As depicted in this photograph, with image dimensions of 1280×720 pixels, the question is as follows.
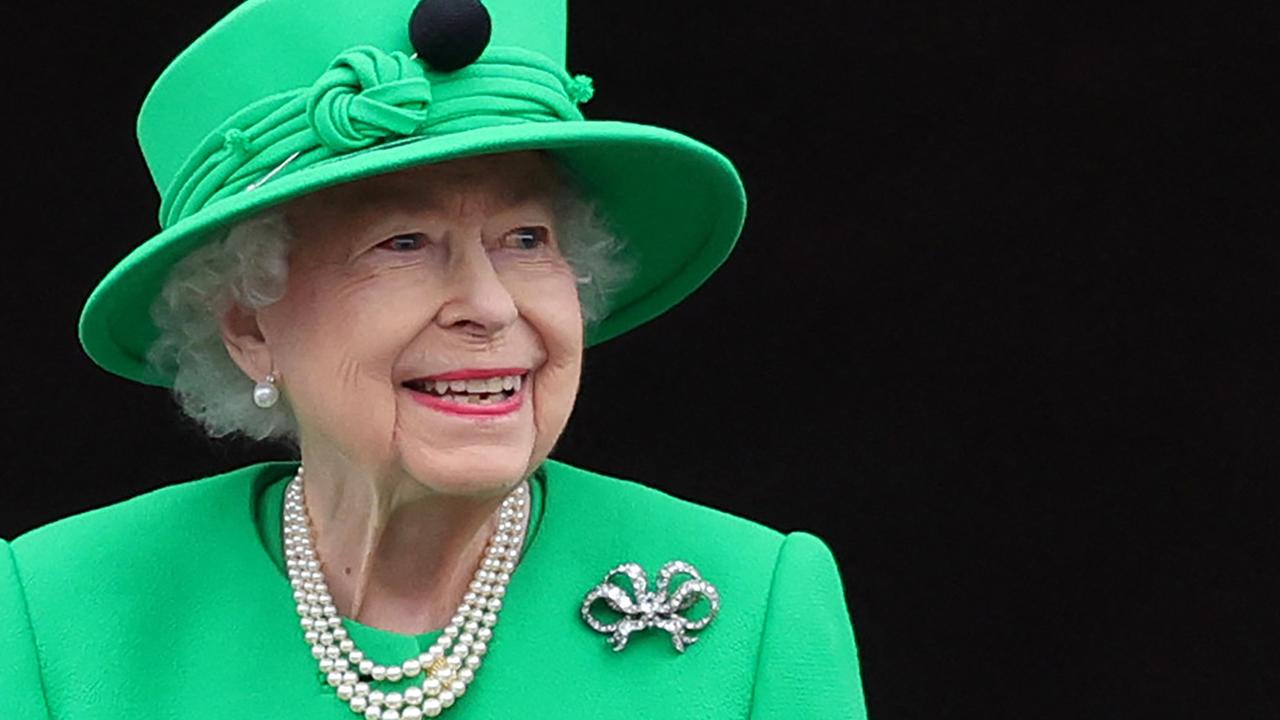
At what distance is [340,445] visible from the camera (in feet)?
10.4

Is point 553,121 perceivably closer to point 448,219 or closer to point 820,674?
point 448,219

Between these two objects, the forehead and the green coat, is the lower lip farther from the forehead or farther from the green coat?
the green coat

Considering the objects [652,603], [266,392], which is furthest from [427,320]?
[652,603]

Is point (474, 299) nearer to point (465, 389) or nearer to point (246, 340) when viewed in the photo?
point (465, 389)

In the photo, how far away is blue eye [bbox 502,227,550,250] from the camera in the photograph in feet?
10.4

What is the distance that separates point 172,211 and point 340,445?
30 centimetres

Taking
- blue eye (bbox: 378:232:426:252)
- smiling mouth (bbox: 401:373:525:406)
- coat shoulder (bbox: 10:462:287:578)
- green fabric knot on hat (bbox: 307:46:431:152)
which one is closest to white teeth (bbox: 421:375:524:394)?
smiling mouth (bbox: 401:373:525:406)

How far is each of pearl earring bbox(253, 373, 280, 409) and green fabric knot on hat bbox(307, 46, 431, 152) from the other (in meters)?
0.30

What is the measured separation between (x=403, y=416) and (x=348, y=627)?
1.00 ft

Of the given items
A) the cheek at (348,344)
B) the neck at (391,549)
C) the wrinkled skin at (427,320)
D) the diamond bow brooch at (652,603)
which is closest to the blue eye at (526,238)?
the wrinkled skin at (427,320)

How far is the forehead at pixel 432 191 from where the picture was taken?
3119 mm

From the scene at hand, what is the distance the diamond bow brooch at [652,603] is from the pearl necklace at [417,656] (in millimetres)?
105

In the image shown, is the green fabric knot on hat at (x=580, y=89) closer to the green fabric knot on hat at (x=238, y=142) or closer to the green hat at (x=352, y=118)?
the green hat at (x=352, y=118)

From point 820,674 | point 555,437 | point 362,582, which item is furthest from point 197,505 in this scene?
point 820,674
